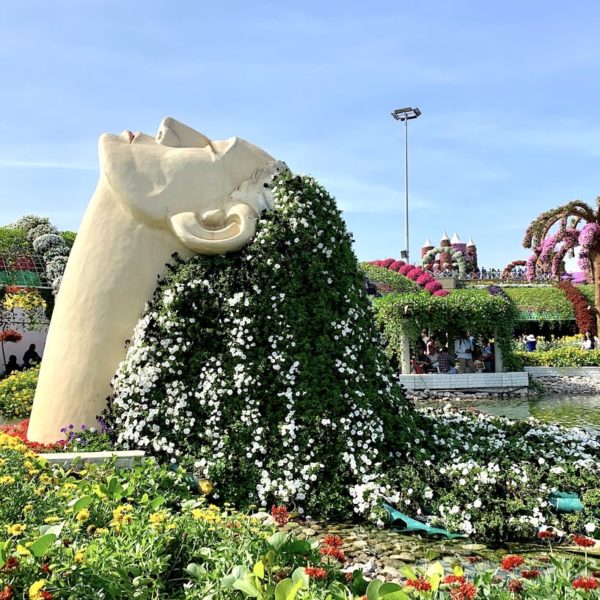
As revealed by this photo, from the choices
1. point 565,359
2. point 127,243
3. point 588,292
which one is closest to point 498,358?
point 565,359

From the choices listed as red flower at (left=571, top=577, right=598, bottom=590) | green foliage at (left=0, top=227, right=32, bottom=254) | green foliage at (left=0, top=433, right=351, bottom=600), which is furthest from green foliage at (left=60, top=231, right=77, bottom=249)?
red flower at (left=571, top=577, right=598, bottom=590)

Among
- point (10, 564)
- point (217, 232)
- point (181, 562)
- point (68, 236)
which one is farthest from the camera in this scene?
point (68, 236)

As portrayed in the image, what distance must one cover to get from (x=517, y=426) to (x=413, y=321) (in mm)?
8905

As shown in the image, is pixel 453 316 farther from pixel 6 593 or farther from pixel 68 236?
pixel 68 236

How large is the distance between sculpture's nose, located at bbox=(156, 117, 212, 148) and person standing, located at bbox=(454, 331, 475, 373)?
11.8 metres

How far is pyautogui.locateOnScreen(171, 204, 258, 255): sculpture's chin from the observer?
5422 millimetres

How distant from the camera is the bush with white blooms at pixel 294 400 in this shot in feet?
15.2

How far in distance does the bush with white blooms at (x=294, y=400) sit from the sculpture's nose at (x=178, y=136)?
1018mm

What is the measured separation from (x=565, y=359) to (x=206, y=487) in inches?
618

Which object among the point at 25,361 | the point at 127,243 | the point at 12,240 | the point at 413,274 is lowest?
the point at 25,361

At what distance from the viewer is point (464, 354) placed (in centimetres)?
1648

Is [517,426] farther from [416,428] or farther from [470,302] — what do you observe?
[470,302]

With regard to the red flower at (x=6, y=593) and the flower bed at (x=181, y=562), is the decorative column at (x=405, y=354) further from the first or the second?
the red flower at (x=6, y=593)

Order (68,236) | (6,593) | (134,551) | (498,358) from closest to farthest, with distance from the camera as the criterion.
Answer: (6,593) < (134,551) < (498,358) < (68,236)
